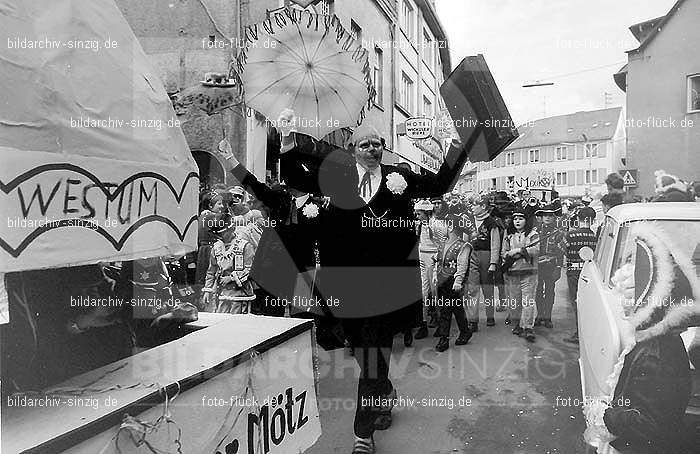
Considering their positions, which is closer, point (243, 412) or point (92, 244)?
point (92, 244)

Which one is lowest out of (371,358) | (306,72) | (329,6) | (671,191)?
(371,358)

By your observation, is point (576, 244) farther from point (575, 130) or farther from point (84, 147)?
point (575, 130)

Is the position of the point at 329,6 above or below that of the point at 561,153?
below

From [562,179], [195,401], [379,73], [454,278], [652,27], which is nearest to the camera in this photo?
[195,401]

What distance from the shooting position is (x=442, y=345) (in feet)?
23.1

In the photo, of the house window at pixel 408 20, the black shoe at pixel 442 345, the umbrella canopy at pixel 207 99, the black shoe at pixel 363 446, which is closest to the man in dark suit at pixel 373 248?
the black shoe at pixel 363 446

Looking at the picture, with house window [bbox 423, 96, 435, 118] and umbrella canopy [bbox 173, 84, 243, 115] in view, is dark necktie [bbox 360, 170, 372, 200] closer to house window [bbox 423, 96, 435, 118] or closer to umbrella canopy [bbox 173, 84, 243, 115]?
umbrella canopy [bbox 173, 84, 243, 115]

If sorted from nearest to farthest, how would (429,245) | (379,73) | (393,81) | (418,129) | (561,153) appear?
(429,245)
(418,129)
(379,73)
(393,81)
(561,153)

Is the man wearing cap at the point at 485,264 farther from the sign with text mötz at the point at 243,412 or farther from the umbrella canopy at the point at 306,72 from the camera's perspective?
the sign with text mötz at the point at 243,412

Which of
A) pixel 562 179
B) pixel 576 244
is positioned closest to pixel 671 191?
pixel 576 244

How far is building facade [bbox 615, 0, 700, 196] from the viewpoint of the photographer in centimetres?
2103

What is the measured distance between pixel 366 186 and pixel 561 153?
209ft

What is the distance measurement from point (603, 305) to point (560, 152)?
6381 cm

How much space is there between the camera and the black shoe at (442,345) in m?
6.99
